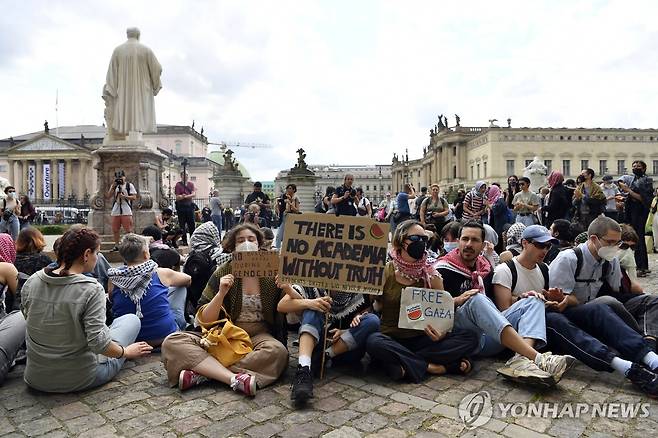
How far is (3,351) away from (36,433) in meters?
1.16

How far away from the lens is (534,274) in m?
4.85

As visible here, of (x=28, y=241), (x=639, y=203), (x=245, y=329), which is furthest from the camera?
(x=639, y=203)

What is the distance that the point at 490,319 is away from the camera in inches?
169

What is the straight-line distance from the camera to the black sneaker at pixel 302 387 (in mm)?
3697

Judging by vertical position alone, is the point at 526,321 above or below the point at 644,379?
above

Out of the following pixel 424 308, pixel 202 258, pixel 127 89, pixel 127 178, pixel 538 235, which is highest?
pixel 127 89

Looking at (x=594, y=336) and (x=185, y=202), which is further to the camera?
(x=185, y=202)

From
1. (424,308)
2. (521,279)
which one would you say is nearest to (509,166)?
(521,279)

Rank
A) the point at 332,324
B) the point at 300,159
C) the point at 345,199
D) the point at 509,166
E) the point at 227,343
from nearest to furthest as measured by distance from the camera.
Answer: the point at 227,343
the point at 332,324
the point at 345,199
the point at 300,159
the point at 509,166

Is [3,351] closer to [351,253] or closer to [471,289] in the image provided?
[351,253]

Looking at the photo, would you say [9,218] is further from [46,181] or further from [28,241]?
[46,181]

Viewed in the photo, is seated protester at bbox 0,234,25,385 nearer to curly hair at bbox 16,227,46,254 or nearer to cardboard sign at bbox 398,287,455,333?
curly hair at bbox 16,227,46,254

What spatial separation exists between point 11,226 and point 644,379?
10.5 metres

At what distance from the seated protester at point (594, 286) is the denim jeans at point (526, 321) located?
248 millimetres
